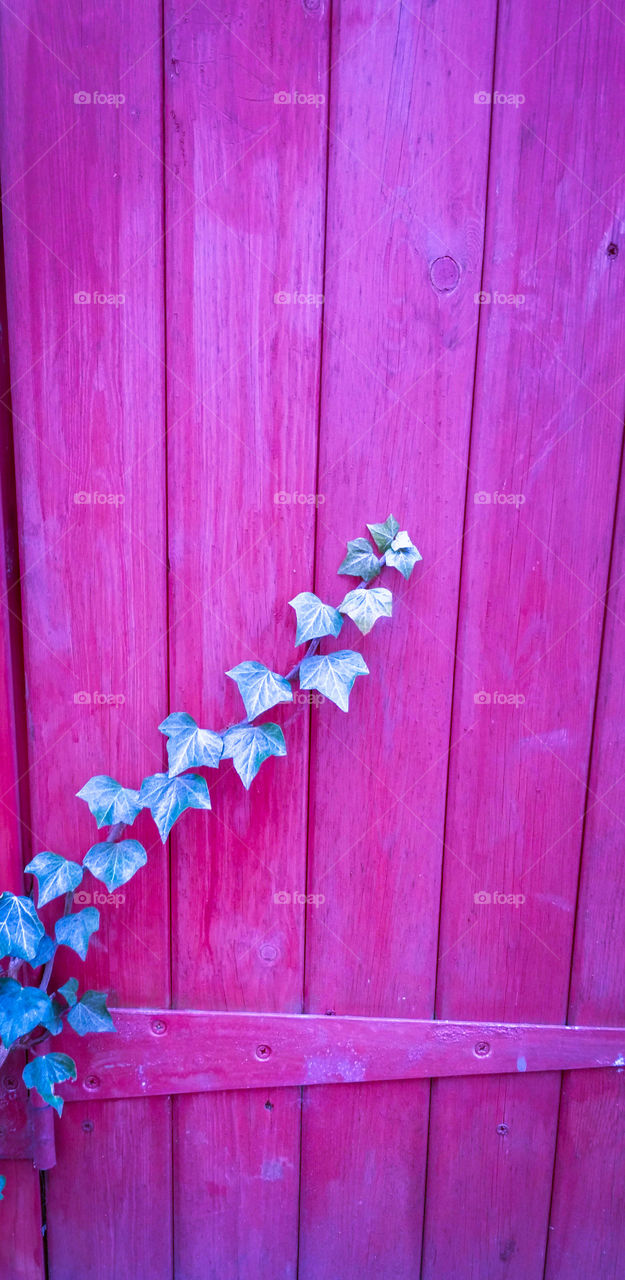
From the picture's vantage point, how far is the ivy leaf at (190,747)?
0.94 m

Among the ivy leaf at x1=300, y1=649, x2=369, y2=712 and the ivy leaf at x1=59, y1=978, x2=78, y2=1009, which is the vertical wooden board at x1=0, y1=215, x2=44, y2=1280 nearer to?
the ivy leaf at x1=59, y1=978, x2=78, y2=1009

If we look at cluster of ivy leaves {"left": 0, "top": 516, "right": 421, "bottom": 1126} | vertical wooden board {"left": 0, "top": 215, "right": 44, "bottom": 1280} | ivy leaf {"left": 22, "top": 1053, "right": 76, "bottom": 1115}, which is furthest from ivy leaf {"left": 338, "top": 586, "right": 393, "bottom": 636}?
ivy leaf {"left": 22, "top": 1053, "right": 76, "bottom": 1115}

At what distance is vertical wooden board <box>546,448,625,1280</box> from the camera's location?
1057 millimetres

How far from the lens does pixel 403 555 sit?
3.18 ft

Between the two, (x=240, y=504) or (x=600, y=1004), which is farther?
(x=600, y=1004)

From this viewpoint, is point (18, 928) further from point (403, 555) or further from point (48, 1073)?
point (403, 555)

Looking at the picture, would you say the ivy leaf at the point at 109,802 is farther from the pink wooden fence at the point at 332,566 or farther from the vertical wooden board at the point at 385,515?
the vertical wooden board at the point at 385,515

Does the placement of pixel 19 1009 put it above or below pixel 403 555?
below

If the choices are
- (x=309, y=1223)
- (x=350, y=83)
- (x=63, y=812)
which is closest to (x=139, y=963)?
(x=63, y=812)

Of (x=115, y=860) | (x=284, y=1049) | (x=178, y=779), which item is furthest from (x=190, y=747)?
(x=284, y=1049)

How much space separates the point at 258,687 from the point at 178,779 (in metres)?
0.17

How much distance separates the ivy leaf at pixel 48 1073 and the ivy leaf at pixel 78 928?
17 centimetres

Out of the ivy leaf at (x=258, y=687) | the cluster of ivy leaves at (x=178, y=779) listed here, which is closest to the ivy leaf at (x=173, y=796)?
the cluster of ivy leaves at (x=178, y=779)

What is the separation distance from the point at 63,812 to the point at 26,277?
0.74 meters
